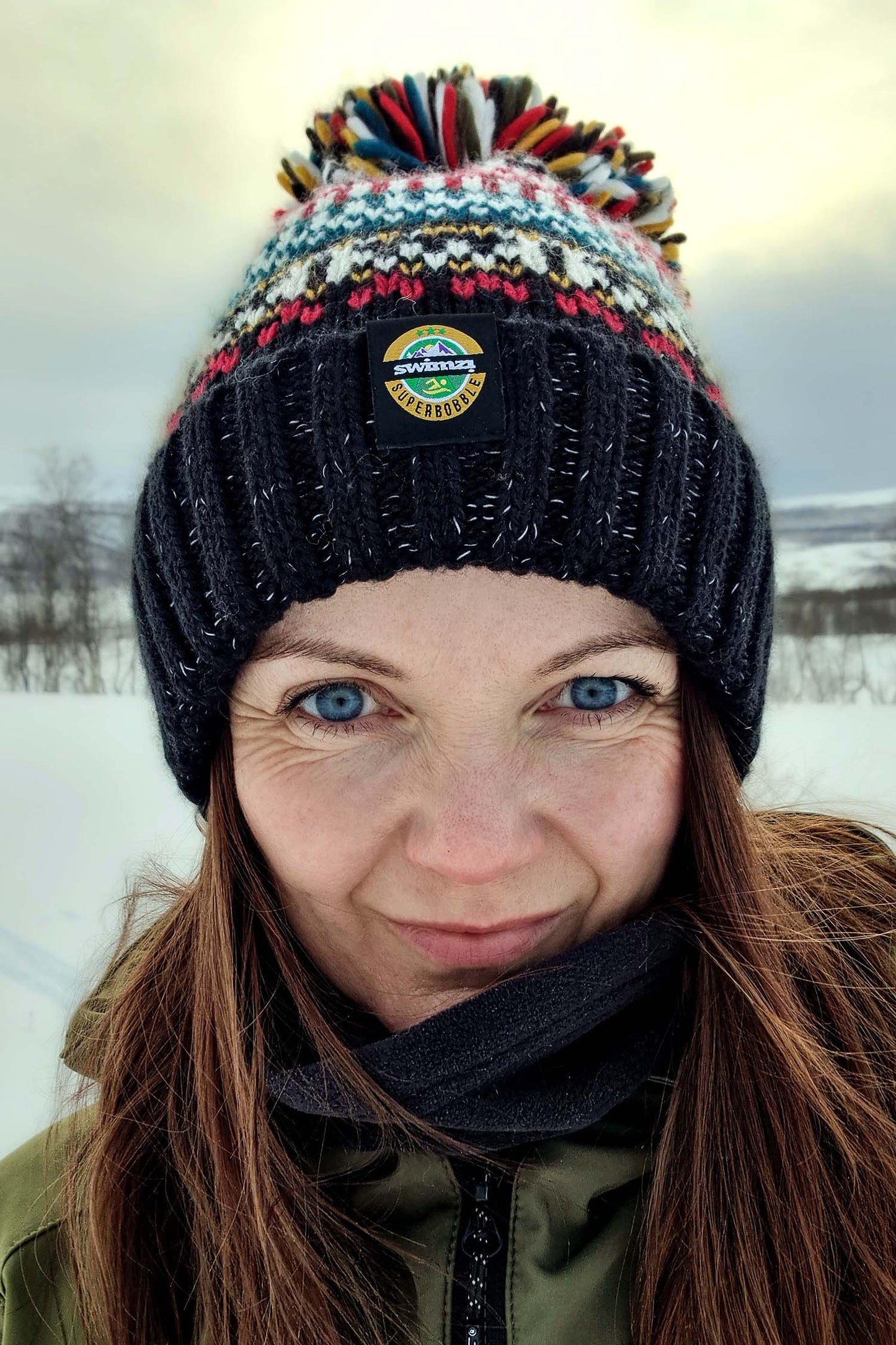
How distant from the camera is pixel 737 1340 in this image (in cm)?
94

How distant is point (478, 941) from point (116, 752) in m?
3.79

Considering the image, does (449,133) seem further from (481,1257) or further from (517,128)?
(481,1257)

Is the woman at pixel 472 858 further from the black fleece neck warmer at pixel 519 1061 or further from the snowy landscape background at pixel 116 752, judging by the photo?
the snowy landscape background at pixel 116 752

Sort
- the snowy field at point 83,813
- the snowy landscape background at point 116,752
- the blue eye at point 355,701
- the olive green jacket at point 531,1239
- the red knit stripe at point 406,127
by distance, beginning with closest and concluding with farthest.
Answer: the olive green jacket at point 531,1239 < the blue eye at point 355,701 < the red knit stripe at point 406,127 < the snowy field at point 83,813 < the snowy landscape background at point 116,752

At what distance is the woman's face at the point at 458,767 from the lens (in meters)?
0.96

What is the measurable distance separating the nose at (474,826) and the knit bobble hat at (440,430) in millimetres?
234

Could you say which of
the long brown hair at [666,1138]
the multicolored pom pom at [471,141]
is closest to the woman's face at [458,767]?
the long brown hair at [666,1138]

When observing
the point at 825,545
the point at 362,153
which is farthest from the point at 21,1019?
the point at 825,545

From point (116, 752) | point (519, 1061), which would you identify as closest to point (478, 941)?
point (519, 1061)

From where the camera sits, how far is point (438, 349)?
3.15 ft

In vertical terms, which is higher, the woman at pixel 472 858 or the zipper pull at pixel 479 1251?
the woman at pixel 472 858

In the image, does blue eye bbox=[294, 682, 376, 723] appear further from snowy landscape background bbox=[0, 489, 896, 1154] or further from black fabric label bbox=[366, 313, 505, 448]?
snowy landscape background bbox=[0, 489, 896, 1154]

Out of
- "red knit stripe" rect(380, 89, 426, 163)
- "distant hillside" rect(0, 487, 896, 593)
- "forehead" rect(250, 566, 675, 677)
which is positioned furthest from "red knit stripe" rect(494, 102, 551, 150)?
"distant hillside" rect(0, 487, 896, 593)

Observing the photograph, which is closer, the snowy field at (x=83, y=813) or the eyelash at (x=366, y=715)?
the eyelash at (x=366, y=715)
